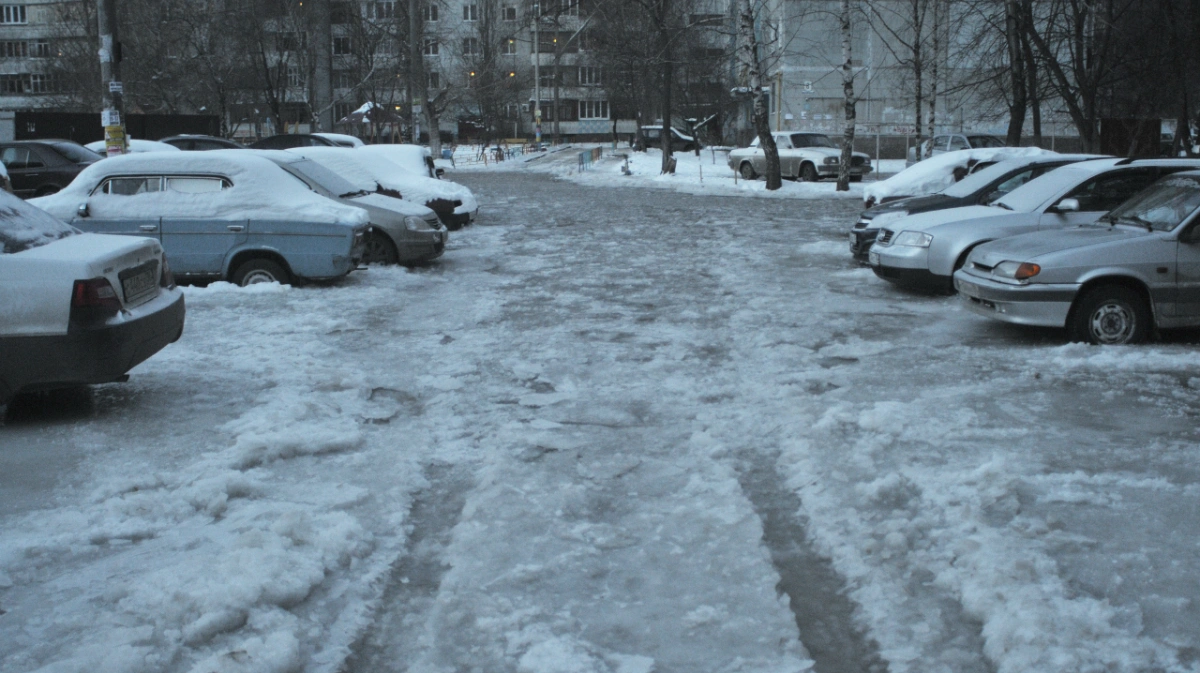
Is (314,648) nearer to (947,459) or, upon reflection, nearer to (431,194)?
(947,459)

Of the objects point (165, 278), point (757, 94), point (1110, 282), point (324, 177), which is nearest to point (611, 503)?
point (165, 278)

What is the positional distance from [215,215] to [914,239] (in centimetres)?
770

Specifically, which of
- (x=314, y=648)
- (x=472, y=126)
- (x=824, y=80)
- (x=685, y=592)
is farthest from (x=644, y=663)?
(x=472, y=126)

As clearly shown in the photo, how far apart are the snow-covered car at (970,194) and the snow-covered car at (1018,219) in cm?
117

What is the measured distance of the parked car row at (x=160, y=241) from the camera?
6.76m

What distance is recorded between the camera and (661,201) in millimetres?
28062

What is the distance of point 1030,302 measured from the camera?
30.3ft

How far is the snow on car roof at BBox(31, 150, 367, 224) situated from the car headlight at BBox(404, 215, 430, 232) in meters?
1.95

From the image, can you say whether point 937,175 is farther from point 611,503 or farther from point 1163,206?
point 611,503

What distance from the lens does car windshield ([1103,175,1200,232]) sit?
9430 millimetres

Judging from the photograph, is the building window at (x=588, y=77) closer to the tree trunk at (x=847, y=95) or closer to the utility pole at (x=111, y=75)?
the tree trunk at (x=847, y=95)

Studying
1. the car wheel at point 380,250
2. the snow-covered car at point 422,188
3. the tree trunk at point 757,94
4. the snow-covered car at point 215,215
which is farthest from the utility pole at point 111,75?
the tree trunk at point 757,94

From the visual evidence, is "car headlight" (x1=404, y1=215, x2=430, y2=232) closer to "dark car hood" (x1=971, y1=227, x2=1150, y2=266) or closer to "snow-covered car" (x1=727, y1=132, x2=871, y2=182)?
"dark car hood" (x1=971, y1=227, x2=1150, y2=266)

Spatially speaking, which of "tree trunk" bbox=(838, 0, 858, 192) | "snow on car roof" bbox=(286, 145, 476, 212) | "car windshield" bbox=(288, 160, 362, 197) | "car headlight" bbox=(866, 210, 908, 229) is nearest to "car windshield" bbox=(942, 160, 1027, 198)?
"car headlight" bbox=(866, 210, 908, 229)
